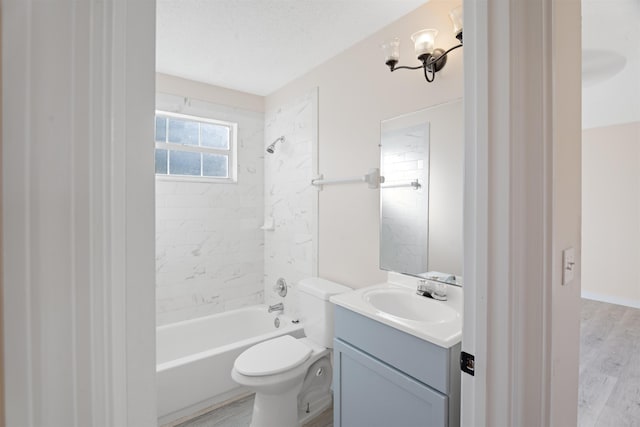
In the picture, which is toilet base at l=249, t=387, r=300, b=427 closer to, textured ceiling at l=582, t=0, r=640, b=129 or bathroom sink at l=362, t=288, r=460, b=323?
bathroom sink at l=362, t=288, r=460, b=323

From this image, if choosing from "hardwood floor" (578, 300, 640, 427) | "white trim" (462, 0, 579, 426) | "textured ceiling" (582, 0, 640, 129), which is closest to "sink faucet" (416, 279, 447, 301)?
"white trim" (462, 0, 579, 426)

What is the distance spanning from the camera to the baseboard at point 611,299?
12.8 ft

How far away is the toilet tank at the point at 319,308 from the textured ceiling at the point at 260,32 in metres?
1.69

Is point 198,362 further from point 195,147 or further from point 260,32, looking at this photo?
point 260,32

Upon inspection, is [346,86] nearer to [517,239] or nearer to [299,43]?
[299,43]

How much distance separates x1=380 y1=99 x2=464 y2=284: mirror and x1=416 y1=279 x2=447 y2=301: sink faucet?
0.04 metres

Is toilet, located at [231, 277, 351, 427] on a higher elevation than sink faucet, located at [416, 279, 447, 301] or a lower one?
lower

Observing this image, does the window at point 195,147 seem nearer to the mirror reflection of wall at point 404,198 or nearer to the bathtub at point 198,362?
the bathtub at point 198,362

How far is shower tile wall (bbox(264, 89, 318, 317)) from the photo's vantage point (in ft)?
8.18

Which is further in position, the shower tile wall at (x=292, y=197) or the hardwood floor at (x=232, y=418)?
the shower tile wall at (x=292, y=197)

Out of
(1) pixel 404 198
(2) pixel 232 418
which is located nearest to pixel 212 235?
(2) pixel 232 418

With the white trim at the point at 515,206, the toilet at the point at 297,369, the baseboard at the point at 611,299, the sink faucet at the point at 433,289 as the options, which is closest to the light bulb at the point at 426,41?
the white trim at the point at 515,206

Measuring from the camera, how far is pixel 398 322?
1.27 m

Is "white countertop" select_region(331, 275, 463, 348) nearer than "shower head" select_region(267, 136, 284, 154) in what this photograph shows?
Yes
